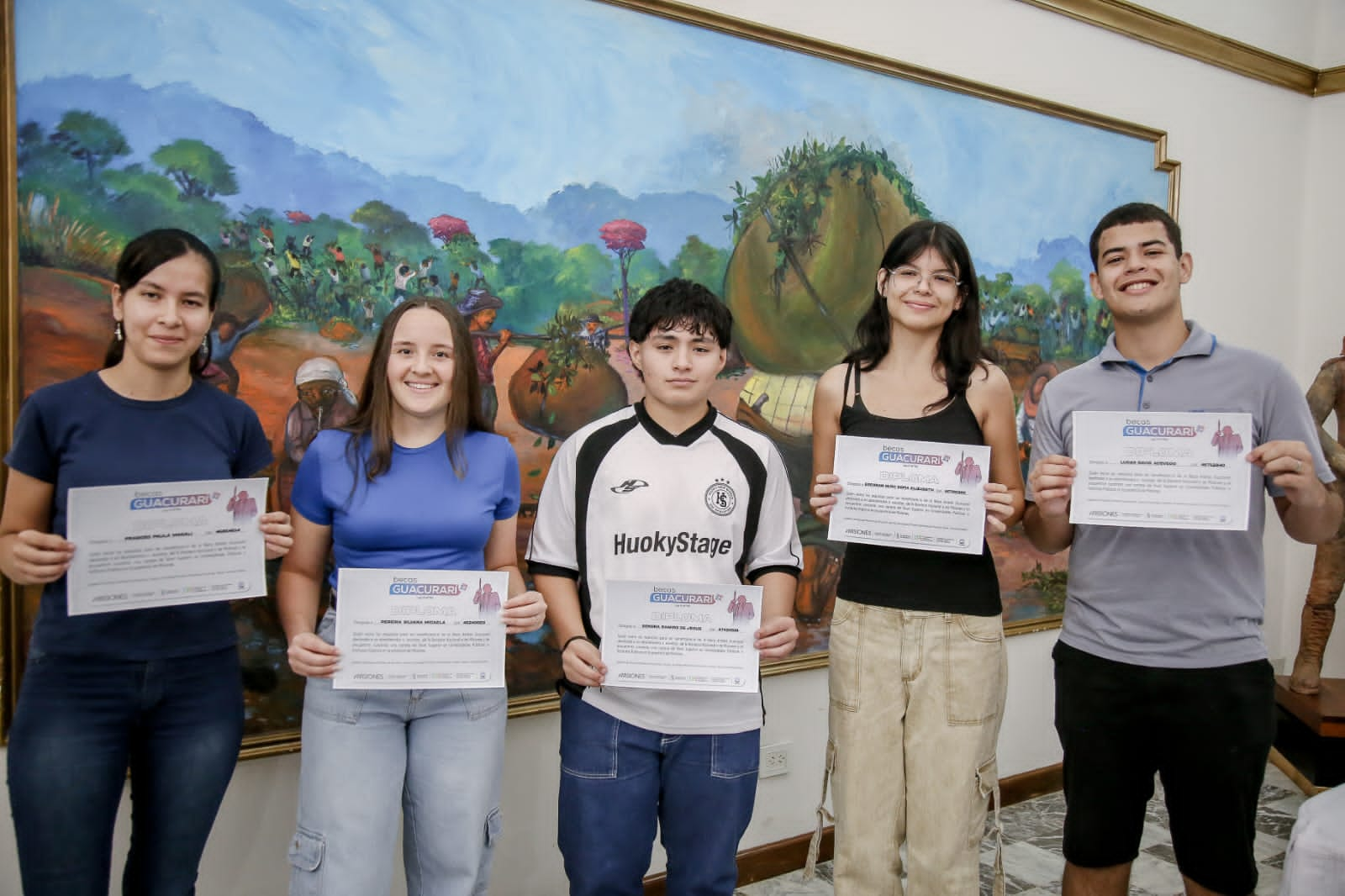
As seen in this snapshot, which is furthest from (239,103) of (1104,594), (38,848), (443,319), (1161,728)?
(1161,728)

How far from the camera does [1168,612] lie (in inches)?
72.6

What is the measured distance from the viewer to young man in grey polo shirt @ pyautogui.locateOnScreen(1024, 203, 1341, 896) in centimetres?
181

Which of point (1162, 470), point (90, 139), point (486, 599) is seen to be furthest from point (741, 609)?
point (90, 139)

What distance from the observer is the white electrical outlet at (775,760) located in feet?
9.46

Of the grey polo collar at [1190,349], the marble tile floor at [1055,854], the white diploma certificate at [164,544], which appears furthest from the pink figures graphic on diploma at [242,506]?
the marble tile floor at [1055,854]

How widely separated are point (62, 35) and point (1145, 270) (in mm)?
2329

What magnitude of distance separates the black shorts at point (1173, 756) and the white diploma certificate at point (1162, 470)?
0.31 metres

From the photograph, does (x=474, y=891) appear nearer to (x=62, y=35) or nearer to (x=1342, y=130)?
(x=62, y=35)

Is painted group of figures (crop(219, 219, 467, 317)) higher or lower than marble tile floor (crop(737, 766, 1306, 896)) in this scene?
higher

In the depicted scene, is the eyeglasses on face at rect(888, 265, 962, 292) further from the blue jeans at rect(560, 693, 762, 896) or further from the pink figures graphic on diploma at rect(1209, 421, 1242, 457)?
the blue jeans at rect(560, 693, 762, 896)

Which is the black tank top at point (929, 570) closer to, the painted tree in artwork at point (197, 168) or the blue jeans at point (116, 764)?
the blue jeans at point (116, 764)

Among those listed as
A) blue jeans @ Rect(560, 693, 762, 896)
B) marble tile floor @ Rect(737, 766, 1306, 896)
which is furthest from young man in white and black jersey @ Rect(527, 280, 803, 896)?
marble tile floor @ Rect(737, 766, 1306, 896)

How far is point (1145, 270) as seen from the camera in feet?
6.37

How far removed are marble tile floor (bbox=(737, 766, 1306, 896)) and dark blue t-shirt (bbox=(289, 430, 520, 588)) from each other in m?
1.71
